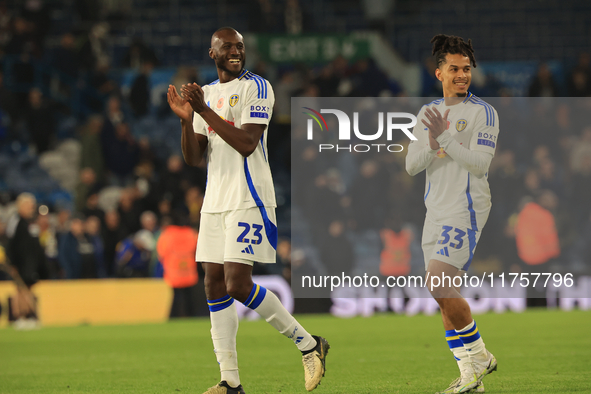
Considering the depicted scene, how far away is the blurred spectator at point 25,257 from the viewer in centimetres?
1442

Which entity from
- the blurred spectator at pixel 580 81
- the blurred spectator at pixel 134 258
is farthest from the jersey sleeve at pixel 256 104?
the blurred spectator at pixel 580 81

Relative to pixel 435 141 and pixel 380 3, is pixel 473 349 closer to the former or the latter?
pixel 435 141

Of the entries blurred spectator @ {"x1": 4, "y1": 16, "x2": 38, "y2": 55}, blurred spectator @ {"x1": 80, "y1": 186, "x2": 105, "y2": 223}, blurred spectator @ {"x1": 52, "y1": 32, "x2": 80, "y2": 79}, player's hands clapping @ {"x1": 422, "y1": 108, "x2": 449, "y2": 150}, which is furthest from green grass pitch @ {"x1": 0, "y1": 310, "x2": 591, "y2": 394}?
blurred spectator @ {"x1": 4, "y1": 16, "x2": 38, "y2": 55}

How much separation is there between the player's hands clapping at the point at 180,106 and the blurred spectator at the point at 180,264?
30.5 ft

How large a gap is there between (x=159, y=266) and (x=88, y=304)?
1.44m

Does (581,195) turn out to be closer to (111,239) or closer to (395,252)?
(395,252)

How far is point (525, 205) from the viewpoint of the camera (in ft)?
39.6

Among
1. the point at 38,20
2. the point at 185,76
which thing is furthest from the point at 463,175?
the point at 38,20

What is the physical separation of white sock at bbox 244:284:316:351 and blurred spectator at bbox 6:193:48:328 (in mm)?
10003

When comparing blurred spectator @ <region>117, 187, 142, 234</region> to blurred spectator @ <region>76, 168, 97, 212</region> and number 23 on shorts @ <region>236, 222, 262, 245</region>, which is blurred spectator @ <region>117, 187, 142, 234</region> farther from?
number 23 on shorts @ <region>236, 222, 262, 245</region>

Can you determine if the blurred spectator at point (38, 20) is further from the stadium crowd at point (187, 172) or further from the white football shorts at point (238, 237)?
the white football shorts at point (238, 237)

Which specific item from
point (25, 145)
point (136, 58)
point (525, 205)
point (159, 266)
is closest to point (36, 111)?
point (25, 145)

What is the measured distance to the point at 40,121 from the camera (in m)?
17.8

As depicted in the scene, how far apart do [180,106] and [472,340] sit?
257cm
